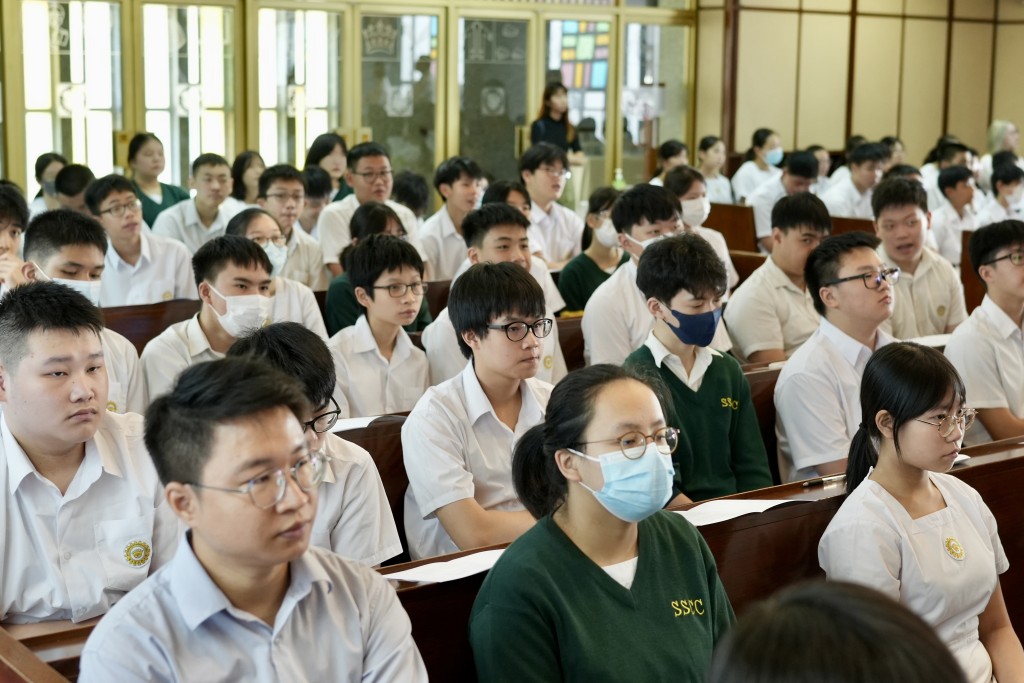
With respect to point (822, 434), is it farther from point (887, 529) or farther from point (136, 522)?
point (136, 522)

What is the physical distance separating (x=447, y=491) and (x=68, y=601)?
0.91 meters

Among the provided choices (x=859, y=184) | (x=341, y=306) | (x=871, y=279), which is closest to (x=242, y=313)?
(x=341, y=306)

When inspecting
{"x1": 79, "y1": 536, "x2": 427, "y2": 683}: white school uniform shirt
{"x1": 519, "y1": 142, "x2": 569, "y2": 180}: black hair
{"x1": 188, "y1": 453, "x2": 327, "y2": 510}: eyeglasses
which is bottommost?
{"x1": 79, "y1": 536, "x2": 427, "y2": 683}: white school uniform shirt

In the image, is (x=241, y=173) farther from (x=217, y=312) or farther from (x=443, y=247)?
(x=217, y=312)

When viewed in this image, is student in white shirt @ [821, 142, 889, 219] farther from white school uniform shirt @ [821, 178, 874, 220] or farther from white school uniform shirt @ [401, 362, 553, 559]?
white school uniform shirt @ [401, 362, 553, 559]

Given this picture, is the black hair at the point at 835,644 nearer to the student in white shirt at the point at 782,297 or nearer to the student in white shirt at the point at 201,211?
the student in white shirt at the point at 782,297

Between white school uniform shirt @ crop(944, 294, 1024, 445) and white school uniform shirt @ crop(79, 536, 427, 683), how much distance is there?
272 cm

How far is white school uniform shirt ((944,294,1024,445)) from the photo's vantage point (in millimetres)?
3996

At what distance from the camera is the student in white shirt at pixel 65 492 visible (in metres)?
2.35

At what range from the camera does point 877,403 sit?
8.59ft

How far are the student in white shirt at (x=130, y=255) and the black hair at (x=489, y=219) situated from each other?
1477 millimetres

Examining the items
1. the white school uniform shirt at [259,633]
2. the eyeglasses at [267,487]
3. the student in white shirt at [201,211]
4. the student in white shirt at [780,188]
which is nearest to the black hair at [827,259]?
the white school uniform shirt at [259,633]

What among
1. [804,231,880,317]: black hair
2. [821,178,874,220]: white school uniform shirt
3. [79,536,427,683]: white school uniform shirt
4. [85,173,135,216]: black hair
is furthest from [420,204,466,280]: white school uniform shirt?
[79,536,427,683]: white school uniform shirt

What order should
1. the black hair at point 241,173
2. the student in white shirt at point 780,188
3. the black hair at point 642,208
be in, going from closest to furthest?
the black hair at point 642,208, the black hair at point 241,173, the student in white shirt at point 780,188
